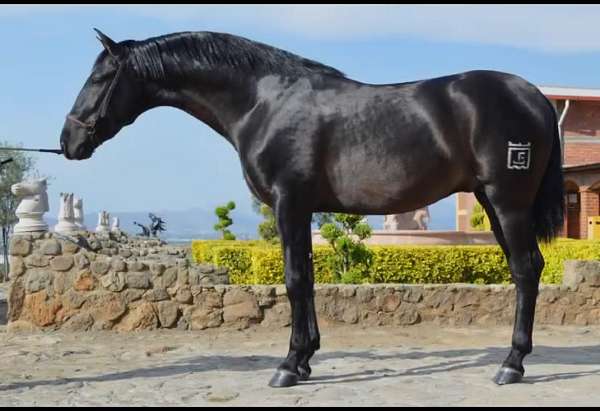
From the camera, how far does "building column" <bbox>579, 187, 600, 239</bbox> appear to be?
65.2 ft

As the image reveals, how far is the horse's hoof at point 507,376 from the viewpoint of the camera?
190 inches

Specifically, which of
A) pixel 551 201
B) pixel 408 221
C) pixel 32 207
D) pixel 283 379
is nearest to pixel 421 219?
pixel 408 221

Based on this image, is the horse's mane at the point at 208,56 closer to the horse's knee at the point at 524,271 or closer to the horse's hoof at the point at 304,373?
the horse's knee at the point at 524,271

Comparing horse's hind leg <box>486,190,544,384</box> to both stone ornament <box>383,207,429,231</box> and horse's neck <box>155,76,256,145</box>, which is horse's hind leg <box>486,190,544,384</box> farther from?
stone ornament <box>383,207,429,231</box>

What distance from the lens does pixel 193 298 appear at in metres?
7.80

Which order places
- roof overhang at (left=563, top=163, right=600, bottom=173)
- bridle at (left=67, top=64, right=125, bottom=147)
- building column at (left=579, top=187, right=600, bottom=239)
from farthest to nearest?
building column at (left=579, top=187, right=600, bottom=239), roof overhang at (left=563, top=163, right=600, bottom=173), bridle at (left=67, top=64, right=125, bottom=147)

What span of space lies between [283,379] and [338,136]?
1.70m

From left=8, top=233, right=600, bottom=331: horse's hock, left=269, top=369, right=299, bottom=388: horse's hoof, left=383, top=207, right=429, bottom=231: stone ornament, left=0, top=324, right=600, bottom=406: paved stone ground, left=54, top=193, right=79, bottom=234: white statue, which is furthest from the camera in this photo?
left=383, top=207, right=429, bottom=231: stone ornament

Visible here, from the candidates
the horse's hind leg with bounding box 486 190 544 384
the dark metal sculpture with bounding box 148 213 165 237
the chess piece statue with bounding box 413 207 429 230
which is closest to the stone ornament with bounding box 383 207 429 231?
the chess piece statue with bounding box 413 207 429 230

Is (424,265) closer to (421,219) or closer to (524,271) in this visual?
(524,271)

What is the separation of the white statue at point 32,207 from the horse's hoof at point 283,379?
4226 millimetres

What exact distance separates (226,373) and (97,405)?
121 centimetres

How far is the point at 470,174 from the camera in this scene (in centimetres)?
490

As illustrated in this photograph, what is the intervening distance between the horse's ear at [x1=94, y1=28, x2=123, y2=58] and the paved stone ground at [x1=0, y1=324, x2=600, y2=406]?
2.30 m
